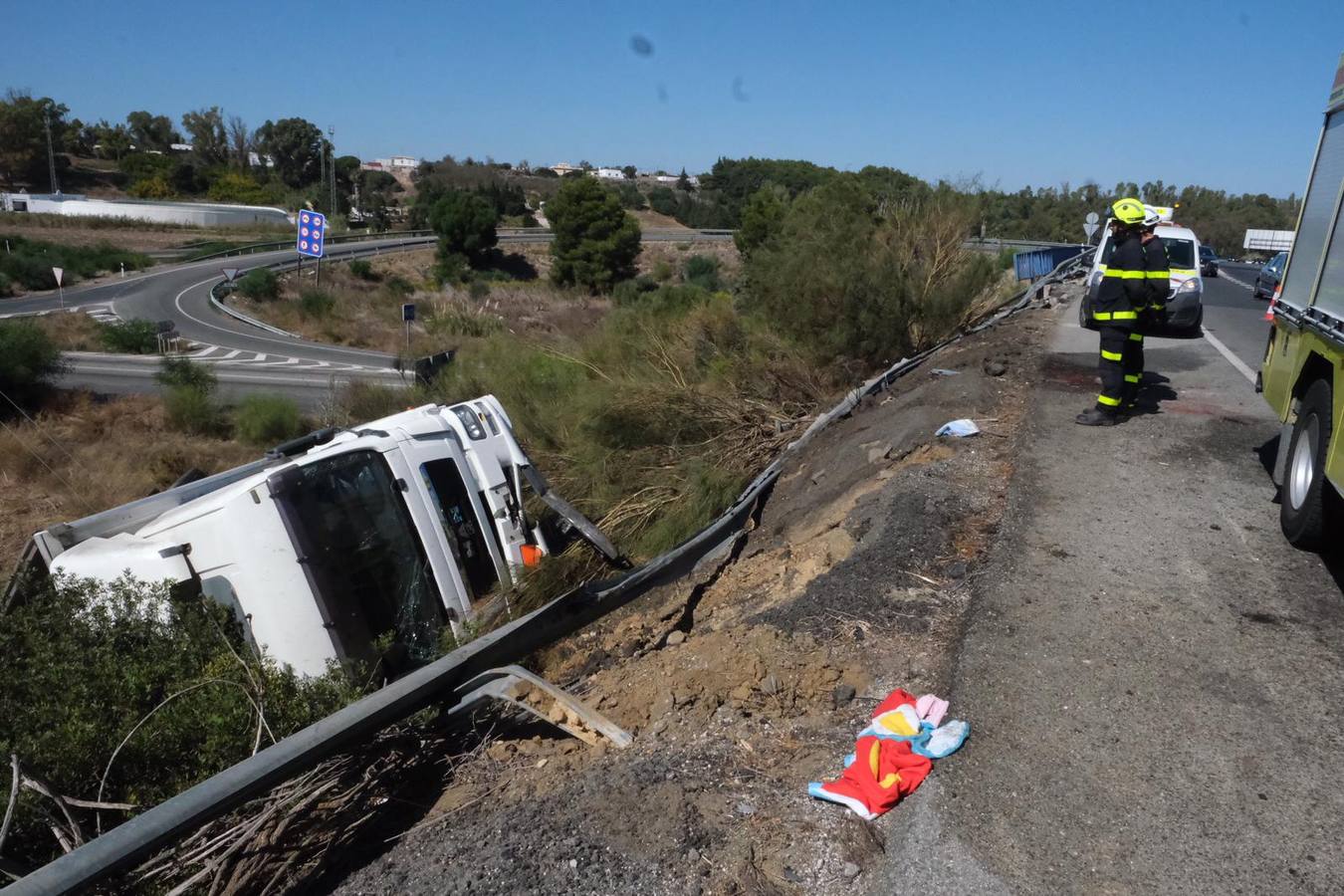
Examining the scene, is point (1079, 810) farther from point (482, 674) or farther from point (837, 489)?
point (837, 489)

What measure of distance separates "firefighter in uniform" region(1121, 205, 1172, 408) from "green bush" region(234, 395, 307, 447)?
15.3 meters

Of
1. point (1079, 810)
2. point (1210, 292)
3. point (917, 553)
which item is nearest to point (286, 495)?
point (917, 553)

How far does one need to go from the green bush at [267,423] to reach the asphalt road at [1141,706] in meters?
16.0

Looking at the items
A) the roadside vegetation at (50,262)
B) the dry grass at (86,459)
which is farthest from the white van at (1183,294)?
the roadside vegetation at (50,262)

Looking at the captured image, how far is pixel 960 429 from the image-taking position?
8.34m

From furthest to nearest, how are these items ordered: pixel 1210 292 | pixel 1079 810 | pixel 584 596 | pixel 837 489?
pixel 1210 292, pixel 837 489, pixel 584 596, pixel 1079 810

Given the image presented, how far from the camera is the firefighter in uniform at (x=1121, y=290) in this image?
Result: 26.3ft

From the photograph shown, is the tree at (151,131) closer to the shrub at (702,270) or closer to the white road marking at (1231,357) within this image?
the shrub at (702,270)

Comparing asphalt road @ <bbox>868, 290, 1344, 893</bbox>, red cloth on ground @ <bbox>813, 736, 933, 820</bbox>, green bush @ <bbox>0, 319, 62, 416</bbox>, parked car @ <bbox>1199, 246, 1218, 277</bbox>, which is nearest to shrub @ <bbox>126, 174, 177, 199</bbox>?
green bush @ <bbox>0, 319, 62, 416</bbox>

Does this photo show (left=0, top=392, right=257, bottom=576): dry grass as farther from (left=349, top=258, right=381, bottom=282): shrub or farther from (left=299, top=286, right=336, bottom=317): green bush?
(left=349, top=258, right=381, bottom=282): shrub

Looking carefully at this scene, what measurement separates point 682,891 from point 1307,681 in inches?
118

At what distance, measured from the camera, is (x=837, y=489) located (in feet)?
26.5

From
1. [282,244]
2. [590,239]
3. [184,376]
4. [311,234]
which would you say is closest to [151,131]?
[282,244]

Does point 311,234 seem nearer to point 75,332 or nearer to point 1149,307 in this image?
point 75,332
